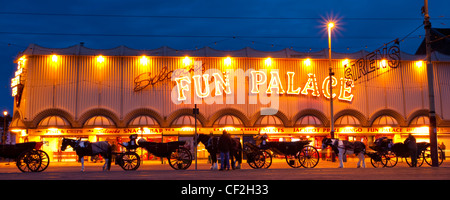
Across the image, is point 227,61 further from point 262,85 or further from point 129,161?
point 129,161

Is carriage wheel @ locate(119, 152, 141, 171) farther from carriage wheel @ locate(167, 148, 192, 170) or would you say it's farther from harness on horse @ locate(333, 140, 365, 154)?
harness on horse @ locate(333, 140, 365, 154)

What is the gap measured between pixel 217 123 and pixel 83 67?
12770mm

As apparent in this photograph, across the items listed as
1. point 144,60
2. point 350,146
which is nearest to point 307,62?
point 144,60

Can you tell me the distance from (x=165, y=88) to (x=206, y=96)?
377cm

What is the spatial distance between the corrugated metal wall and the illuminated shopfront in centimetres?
9

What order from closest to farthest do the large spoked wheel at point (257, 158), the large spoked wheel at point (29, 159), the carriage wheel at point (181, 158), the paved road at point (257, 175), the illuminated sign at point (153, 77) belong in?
the paved road at point (257, 175) → the large spoked wheel at point (29, 159) → the carriage wheel at point (181, 158) → the large spoked wheel at point (257, 158) → the illuminated sign at point (153, 77)

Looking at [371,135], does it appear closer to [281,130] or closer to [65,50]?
[281,130]

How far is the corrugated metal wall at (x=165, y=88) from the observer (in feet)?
113

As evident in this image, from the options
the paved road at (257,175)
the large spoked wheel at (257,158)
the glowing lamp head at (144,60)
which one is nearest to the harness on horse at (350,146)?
the paved road at (257,175)

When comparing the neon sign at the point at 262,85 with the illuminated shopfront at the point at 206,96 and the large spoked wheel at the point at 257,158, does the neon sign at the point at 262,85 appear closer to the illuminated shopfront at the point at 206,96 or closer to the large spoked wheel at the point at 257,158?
the illuminated shopfront at the point at 206,96

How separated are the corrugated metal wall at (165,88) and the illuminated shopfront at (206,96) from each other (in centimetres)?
9

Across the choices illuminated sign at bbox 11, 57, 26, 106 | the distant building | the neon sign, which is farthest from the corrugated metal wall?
the distant building

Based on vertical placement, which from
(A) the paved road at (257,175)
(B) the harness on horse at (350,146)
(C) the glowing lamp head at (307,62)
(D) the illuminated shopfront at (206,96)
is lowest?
(A) the paved road at (257,175)

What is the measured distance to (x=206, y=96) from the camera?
1394 inches
